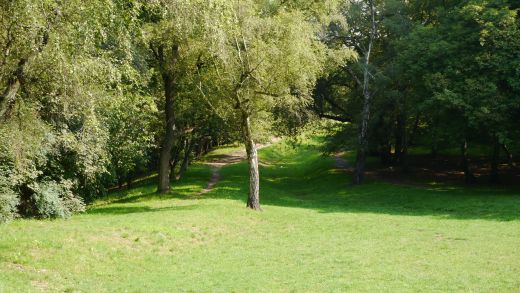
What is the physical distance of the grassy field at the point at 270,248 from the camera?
45.7 feet

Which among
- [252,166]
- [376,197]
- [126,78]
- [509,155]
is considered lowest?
[376,197]

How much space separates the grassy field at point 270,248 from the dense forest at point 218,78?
3545mm

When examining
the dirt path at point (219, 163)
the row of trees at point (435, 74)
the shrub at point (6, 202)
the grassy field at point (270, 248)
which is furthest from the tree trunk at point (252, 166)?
the row of trees at point (435, 74)

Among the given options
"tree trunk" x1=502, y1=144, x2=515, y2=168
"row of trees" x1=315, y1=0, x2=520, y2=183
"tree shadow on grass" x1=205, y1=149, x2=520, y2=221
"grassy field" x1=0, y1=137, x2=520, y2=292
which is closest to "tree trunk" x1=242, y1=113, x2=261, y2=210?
"grassy field" x1=0, y1=137, x2=520, y2=292

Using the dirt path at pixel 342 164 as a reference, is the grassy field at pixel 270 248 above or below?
below

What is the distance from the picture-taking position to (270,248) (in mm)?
19656

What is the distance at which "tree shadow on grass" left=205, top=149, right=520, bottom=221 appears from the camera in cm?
2866

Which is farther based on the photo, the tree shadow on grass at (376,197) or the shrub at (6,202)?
the tree shadow on grass at (376,197)

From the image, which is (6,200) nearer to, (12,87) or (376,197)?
(12,87)

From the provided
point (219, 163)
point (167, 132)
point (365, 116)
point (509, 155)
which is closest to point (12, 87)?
point (167, 132)

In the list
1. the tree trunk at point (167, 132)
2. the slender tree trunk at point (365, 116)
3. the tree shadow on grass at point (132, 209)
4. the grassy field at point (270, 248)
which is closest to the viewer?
the grassy field at point (270, 248)

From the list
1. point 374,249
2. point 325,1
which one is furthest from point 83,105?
point 325,1

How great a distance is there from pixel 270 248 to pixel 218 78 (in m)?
12.4

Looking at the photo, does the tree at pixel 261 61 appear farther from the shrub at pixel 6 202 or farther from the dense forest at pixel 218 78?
the shrub at pixel 6 202
